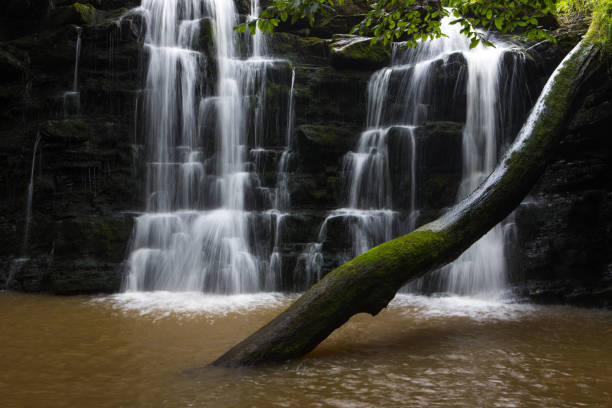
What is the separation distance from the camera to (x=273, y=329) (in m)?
4.36

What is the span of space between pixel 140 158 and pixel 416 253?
28.6ft

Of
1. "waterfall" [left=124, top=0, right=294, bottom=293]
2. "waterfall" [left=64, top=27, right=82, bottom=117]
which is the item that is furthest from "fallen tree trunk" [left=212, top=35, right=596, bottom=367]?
"waterfall" [left=64, top=27, right=82, bottom=117]

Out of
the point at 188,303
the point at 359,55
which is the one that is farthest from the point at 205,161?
the point at 359,55

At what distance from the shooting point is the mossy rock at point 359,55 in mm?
12188

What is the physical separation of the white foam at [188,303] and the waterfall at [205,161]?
0.51m

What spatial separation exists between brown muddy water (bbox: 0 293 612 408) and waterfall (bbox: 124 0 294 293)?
7.51 ft

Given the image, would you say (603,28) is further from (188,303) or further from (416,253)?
(188,303)

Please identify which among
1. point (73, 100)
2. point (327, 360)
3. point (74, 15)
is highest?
point (74, 15)

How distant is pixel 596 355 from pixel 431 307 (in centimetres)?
296

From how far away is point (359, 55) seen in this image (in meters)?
12.2

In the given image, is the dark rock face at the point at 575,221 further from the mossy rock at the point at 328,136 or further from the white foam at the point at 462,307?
the mossy rock at the point at 328,136

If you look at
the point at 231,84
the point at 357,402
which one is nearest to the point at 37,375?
the point at 357,402

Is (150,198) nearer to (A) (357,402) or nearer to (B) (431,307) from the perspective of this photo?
(B) (431,307)

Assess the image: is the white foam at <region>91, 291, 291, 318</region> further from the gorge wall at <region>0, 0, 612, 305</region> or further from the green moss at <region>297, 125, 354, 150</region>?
the green moss at <region>297, 125, 354, 150</region>
